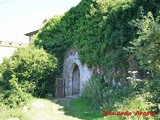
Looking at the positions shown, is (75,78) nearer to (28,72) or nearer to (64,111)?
(28,72)

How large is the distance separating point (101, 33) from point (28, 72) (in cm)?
511

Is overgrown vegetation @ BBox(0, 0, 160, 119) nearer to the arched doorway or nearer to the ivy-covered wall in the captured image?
the ivy-covered wall

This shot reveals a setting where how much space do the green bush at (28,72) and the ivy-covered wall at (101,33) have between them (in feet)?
6.07

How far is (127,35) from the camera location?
12.7 metres

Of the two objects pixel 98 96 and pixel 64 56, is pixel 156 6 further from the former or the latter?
pixel 64 56

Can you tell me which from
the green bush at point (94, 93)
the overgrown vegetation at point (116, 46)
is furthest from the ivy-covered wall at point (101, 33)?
the green bush at point (94, 93)

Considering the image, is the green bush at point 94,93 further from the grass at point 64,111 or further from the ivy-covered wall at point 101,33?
the ivy-covered wall at point 101,33

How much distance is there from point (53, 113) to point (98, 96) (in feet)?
7.08

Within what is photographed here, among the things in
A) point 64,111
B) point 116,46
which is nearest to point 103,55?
point 116,46

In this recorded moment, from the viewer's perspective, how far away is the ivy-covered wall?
12547 millimetres

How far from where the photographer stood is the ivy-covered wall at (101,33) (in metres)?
12.5

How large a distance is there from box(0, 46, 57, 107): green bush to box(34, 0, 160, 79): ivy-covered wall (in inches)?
72.9

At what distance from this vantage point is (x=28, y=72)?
16969mm

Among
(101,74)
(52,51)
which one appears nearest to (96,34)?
(101,74)
